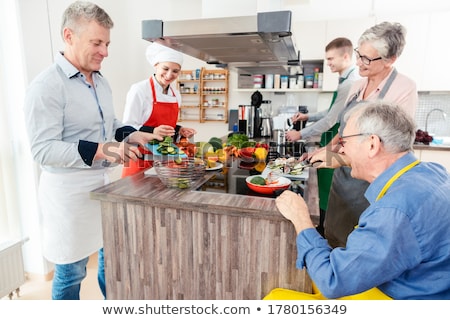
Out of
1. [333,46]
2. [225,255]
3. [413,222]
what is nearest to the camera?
[413,222]

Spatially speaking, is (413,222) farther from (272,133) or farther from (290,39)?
(272,133)

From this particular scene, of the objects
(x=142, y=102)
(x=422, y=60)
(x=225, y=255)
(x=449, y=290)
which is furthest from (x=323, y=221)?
(x=422, y=60)

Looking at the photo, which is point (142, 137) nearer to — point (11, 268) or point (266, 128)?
point (11, 268)

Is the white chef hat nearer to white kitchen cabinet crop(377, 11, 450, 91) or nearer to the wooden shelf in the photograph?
the wooden shelf

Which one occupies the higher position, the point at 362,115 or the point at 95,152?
the point at 362,115

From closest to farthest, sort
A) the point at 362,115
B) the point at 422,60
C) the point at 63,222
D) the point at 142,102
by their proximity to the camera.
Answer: the point at 362,115 → the point at 63,222 → the point at 142,102 → the point at 422,60

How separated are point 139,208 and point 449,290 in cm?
103

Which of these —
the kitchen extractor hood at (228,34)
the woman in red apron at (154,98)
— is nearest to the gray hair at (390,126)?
the kitchen extractor hood at (228,34)

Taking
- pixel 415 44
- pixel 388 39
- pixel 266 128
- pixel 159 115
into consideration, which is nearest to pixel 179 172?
pixel 159 115

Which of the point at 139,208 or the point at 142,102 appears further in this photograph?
the point at 142,102

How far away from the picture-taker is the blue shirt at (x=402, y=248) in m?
0.75

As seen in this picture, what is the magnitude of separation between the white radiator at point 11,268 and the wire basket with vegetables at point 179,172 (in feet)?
4.23

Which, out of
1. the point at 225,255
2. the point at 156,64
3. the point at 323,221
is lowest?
the point at 323,221

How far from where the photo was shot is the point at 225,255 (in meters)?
1.18
